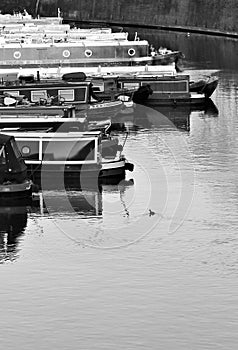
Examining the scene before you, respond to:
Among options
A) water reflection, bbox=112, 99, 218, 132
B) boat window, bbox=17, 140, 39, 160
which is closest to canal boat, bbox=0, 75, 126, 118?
water reflection, bbox=112, 99, 218, 132

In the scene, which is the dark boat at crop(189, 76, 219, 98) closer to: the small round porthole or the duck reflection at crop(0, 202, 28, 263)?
the small round porthole

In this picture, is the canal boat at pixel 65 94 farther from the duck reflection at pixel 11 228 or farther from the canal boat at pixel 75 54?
the canal boat at pixel 75 54

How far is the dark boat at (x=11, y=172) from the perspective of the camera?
22703 mm

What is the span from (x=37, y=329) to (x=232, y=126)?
55.6ft

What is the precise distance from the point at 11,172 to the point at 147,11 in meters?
49.6

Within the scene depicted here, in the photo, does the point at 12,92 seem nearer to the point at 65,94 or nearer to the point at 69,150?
the point at 65,94

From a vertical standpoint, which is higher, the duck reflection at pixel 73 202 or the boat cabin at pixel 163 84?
the duck reflection at pixel 73 202

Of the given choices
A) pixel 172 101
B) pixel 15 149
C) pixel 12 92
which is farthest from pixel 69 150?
pixel 172 101

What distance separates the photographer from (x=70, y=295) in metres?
18.2

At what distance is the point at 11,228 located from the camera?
2161 cm

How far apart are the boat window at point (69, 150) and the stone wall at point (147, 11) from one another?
134 feet

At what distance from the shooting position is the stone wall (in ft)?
219

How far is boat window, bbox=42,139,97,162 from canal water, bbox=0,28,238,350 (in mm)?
808

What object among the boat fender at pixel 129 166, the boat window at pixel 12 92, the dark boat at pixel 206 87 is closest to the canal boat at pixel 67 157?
the boat fender at pixel 129 166
